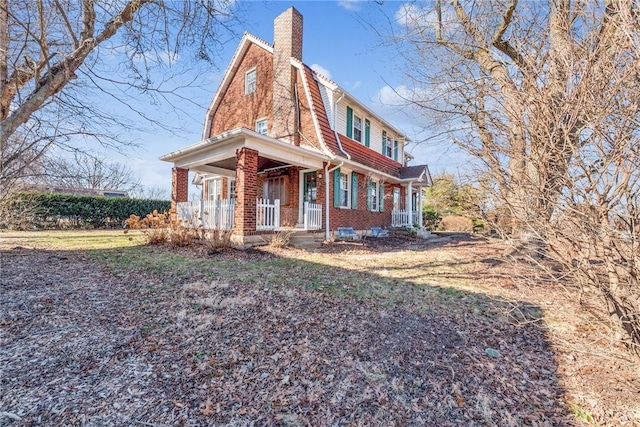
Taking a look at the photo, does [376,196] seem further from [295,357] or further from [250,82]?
[295,357]

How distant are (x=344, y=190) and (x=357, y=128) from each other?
3.20 m

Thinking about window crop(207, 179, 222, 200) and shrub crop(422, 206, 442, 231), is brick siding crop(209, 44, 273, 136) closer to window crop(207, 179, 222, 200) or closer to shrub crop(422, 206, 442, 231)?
window crop(207, 179, 222, 200)

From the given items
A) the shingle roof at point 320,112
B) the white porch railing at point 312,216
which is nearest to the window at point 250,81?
the shingle roof at point 320,112

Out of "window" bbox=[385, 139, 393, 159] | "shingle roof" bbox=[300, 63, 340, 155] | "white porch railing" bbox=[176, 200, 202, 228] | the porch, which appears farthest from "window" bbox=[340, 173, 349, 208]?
"white porch railing" bbox=[176, 200, 202, 228]

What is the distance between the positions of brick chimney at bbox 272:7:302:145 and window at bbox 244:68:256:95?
4.86 ft

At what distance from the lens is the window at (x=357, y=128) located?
13.1m

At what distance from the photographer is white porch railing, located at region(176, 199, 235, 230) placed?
8398 mm

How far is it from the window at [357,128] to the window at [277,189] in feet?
12.4

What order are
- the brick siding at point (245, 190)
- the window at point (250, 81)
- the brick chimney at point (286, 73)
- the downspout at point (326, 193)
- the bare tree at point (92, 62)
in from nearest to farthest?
the bare tree at point (92, 62) → the brick siding at point (245, 190) → the downspout at point (326, 193) → the brick chimney at point (286, 73) → the window at point (250, 81)

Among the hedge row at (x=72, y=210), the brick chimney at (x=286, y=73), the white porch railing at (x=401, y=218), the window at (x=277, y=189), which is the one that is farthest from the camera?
the white porch railing at (x=401, y=218)

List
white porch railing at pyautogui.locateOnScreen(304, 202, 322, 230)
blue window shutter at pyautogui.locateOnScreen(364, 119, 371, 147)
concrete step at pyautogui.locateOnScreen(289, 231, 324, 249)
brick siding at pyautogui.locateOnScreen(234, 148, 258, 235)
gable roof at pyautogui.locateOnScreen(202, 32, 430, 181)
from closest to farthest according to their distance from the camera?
brick siding at pyautogui.locateOnScreen(234, 148, 258, 235)
concrete step at pyautogui.locateOnScreen(289, 231, 324, 249)
white porch railing at pyautogui.locateOnScreen(304, 202, 322, 230)
gable roof at pyautogui.locateOnScreen(202, 32, 430, 181)
blue window shutter at pyautogui.locateOnScreen(364, 119, 371, 147)

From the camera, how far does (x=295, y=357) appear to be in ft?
9.32

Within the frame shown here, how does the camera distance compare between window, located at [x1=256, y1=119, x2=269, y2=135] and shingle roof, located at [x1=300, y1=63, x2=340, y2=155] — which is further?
window, located at [x1=256, y1=119, x2=269, y2=135]

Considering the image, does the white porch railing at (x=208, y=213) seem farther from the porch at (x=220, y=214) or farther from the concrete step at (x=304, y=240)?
the concrete step at (x=304, y=240)
